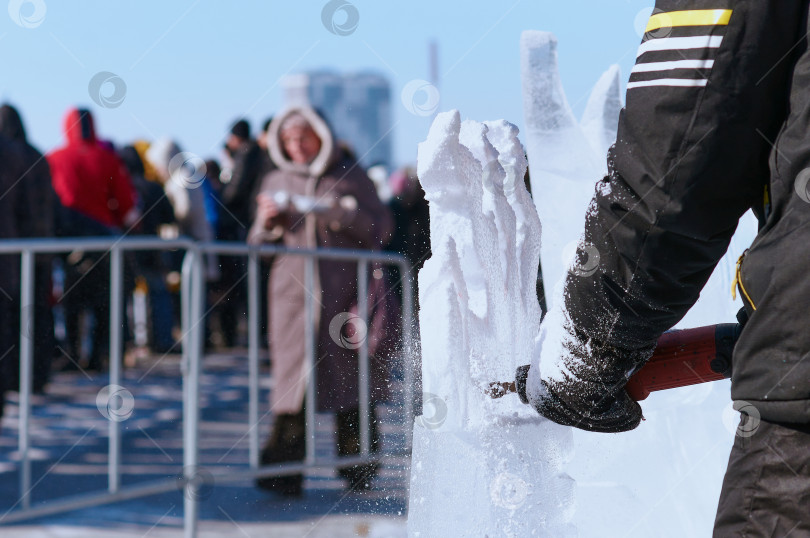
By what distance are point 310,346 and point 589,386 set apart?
375 cm

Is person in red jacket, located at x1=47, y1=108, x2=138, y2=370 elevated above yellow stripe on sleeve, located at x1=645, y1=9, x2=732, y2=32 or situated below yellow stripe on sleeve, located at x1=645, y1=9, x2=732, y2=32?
below

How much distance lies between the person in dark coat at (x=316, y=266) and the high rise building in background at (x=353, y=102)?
0.58 ft

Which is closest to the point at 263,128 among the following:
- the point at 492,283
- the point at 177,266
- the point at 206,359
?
the point at 177,266

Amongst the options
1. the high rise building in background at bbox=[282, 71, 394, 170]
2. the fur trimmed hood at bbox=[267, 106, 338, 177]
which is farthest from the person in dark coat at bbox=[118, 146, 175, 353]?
the fur trimmed hood at bbox=[267, 106, 338, 177]

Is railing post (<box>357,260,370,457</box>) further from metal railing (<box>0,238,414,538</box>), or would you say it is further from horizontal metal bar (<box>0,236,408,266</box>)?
horizontal metal bar (<box>0,236,408,266</box>)

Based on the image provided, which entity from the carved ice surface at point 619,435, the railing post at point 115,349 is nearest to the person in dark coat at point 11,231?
the railing post at point 115,349

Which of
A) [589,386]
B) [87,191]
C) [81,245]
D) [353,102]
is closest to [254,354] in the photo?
[81,245]

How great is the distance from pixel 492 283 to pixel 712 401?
1.01 meters

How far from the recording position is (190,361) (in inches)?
181

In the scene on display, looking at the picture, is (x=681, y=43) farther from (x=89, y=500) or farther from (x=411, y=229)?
(x=411, y=229)

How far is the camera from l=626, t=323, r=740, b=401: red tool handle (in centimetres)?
153

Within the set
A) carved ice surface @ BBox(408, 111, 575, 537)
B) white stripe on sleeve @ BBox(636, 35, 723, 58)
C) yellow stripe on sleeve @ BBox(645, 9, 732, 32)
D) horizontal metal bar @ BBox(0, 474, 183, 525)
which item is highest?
yellow stripe on sleeve @ BBox(645, 9, 732, 32)

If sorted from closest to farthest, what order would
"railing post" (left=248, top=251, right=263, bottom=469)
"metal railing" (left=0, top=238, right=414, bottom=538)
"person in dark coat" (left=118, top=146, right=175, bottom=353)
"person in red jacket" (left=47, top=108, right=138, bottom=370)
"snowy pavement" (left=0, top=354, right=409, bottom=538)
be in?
"snowy pavement" (left=0, top=354, right=409, bottom=538), "metal railing" (left=0, top=238, right=414, bottom=538), "railing post" (left=248, top=251, right=263, bottom=469), "person in red jacket" (left=47, top=108, right=138, bottom=370), "person in dark coat" (left=118, top=146, right=175, bottom=353)

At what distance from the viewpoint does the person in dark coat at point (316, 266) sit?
5.18 metres
